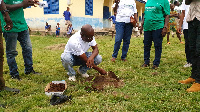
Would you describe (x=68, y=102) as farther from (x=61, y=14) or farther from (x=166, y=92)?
(x=61, y=14)

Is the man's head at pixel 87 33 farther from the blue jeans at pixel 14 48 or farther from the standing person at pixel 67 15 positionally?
the standing person at pixel 67 15

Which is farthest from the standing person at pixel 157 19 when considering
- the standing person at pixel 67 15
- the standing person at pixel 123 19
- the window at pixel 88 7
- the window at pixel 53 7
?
the window at pixel 53 7

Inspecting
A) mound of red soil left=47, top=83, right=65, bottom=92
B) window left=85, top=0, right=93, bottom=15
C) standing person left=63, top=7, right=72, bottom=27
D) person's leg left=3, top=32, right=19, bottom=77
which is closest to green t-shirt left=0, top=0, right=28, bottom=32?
person's leg left=3, top=32, right=19, bottom=77

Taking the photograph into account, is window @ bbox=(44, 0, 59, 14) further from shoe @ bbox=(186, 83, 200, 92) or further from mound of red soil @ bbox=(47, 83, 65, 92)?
shoe @ bbox=(186, 83, 200, 92)

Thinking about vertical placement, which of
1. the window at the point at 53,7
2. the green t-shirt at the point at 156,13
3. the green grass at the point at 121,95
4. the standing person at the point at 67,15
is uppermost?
the window at the point at 53,7

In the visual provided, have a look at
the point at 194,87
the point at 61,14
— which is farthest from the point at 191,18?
the point at 61,14

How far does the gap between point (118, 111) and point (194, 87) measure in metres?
1.61

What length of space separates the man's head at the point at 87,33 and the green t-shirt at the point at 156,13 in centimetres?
206

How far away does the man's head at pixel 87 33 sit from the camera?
4.02 metres

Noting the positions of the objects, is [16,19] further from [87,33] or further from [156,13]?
[156,13]

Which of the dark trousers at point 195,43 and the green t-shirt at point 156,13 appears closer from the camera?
the dark trousers at point 195,43

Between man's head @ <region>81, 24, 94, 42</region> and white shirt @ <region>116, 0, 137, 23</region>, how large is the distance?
101 inches

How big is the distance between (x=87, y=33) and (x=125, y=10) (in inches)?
110

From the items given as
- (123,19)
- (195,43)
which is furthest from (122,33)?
(195,43)
